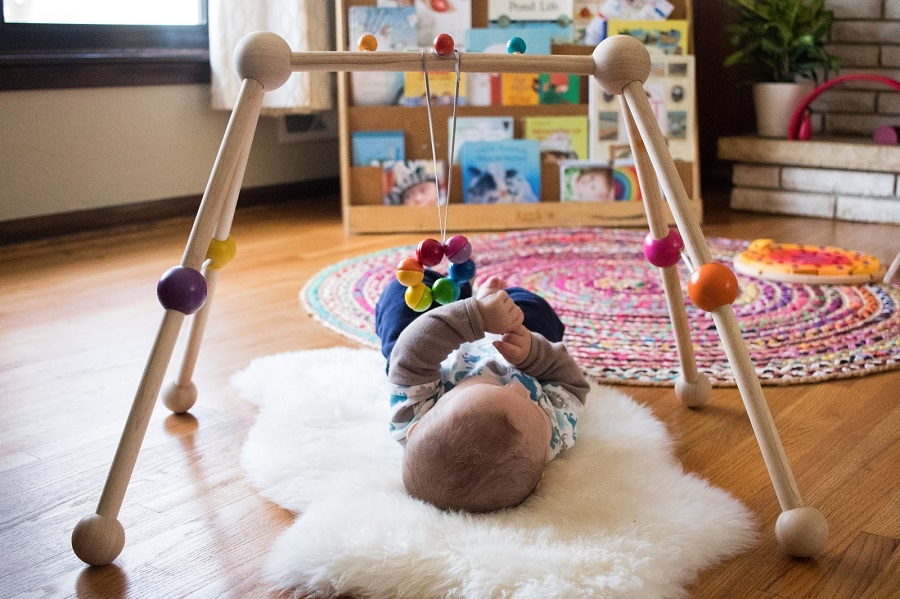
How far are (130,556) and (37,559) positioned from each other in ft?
0.30

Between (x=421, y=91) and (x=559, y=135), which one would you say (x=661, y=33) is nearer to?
(x=559, y=135)

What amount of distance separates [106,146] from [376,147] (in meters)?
0.73

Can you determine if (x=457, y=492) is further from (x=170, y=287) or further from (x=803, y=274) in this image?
(x=803, y=274)

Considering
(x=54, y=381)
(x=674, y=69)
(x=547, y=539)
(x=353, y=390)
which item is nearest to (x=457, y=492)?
(x=547, y=539)

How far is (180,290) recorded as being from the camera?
3.07ft

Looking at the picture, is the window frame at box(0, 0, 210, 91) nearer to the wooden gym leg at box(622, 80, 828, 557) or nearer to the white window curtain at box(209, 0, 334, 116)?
the white window curtain at box(209, 0, 334, 116)

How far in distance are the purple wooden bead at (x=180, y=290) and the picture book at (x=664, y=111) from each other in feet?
5.85

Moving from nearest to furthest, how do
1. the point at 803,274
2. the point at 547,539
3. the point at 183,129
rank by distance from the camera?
the point at 547,539 → the point at 803,274 → the point at 183,129

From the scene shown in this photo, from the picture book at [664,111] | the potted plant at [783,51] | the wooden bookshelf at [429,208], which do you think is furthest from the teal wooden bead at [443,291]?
the potted plant at [783,51]

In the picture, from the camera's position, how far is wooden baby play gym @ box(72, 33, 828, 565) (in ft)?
3.03

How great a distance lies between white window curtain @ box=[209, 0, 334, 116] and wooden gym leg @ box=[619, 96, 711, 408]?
5.32 feet

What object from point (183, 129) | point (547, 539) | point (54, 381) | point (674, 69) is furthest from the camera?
point (183, 129)

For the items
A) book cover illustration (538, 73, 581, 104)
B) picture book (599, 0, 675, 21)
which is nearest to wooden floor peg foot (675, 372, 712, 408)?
book cover illustration (538, 73, 581, 104)

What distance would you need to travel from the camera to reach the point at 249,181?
3002 mm
